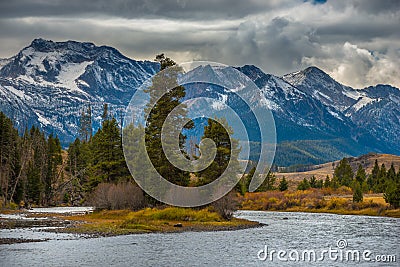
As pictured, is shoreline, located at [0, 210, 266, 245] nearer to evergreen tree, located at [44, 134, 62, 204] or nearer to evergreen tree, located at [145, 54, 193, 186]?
evergreen tree, located at [145, 54, 193, 186]

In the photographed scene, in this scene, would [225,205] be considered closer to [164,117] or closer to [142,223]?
[142,223]

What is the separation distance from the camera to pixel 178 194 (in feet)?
287

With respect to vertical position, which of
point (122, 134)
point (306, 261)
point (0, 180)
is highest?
point (122, 134)

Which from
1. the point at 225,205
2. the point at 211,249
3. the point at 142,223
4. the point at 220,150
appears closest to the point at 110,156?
the point at 220,150

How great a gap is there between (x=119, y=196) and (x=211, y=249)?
38351 millimetres

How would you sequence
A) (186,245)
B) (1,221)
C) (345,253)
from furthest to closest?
1. (1,221)
2. (186,245)
3. (345,253)

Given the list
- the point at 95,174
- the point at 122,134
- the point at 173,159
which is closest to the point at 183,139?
the point at 173,159

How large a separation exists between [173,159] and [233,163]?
353 inches

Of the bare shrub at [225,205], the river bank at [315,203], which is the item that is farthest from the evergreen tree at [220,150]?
the river bank at [315,203]

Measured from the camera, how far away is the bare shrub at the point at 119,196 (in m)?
93.1

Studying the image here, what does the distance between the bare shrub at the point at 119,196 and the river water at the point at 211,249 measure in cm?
2176

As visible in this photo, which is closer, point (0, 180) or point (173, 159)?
point (173, 159)

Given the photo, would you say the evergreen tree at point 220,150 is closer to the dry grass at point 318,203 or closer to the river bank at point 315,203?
the river bank at point 315,203

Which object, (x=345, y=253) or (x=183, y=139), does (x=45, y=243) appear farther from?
(x=183, y=139)
